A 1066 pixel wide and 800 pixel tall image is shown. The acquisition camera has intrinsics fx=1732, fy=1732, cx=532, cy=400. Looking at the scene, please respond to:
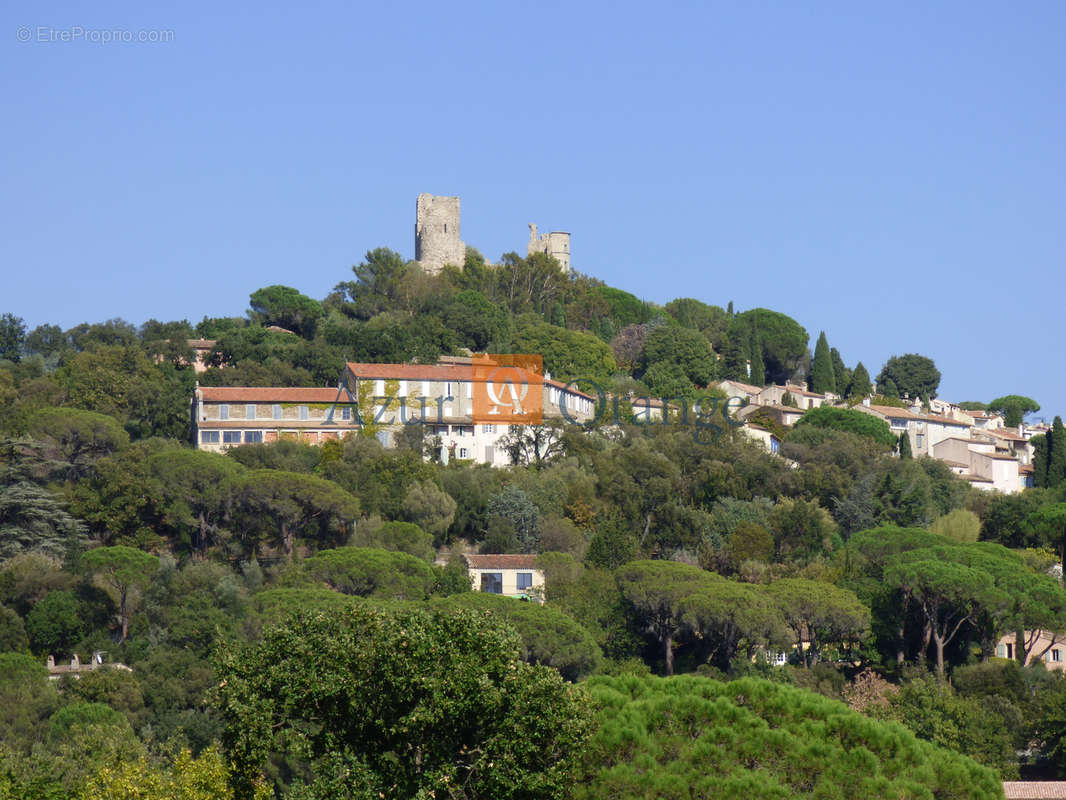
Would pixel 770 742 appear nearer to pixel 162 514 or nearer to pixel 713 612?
pixel 713 612

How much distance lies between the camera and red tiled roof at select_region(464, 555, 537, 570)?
48.8m

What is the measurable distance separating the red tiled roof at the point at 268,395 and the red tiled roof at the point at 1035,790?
28641 millimetres

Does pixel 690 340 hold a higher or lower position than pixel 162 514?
higher

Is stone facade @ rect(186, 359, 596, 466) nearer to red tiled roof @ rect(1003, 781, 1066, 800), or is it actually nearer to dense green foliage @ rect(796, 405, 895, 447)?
dense green foliage @ rect(796, 405, 895, 447)

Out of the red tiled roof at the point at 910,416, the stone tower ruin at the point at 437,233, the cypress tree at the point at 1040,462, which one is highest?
the stone tower ruin at the point at 437,233

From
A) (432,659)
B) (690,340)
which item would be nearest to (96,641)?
(432,659)

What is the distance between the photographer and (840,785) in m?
24.3

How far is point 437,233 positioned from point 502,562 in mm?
40130

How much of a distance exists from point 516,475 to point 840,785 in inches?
1184

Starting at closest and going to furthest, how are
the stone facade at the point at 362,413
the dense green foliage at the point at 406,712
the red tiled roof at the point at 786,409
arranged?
1. the dense green foliage at the point at 406,712
2. the stone facade at the point at 362,413
3. the red tiled roof at the point at 786,409

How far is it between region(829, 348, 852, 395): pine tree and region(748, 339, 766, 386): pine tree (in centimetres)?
322

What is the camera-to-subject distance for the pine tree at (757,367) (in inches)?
3118

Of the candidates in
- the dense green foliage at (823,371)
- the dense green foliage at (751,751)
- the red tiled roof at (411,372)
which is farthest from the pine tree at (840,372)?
the dense green foliage at (751,751)

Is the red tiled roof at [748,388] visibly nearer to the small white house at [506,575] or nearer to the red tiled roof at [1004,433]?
the red tiled roof at [1004,433]
